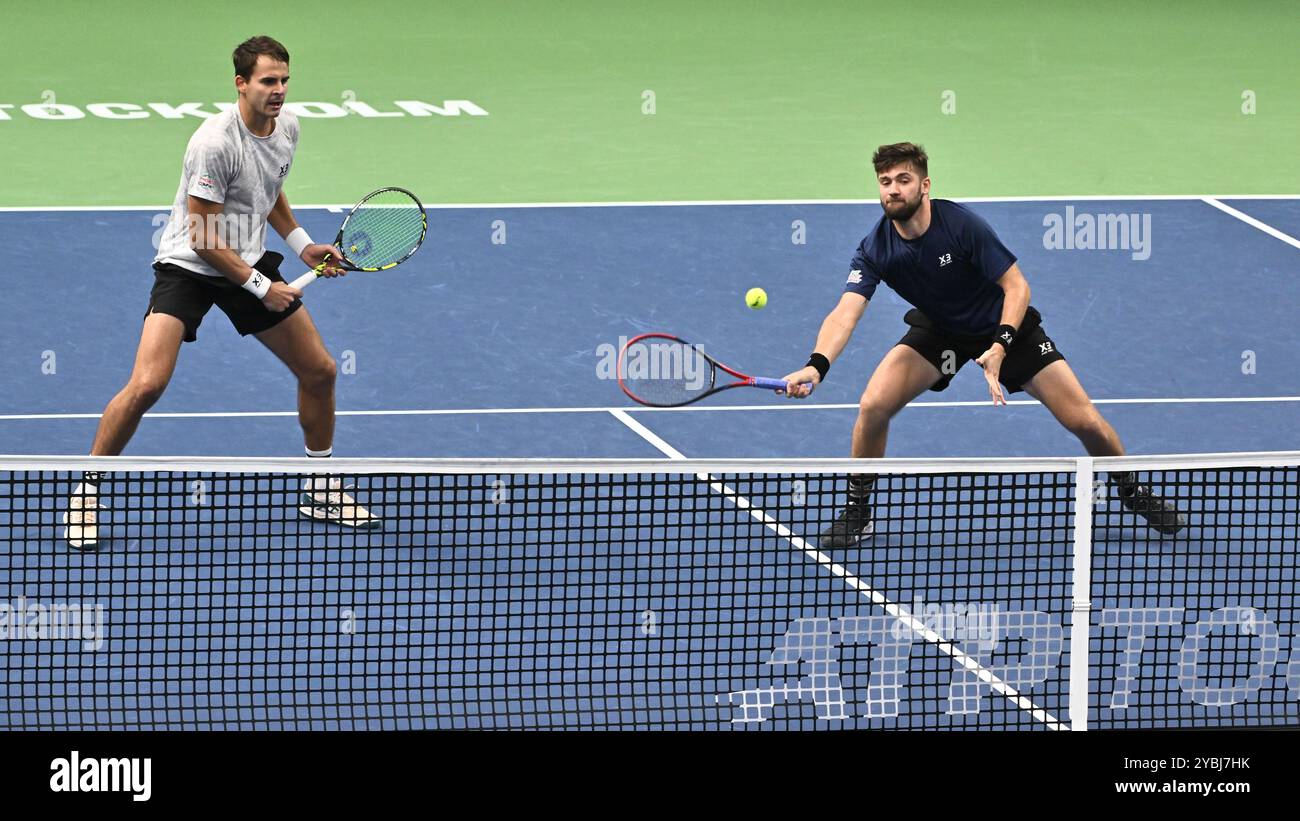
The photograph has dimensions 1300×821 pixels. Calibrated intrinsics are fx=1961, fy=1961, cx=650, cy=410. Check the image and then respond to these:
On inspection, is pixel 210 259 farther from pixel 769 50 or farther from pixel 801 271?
pixel 769 50

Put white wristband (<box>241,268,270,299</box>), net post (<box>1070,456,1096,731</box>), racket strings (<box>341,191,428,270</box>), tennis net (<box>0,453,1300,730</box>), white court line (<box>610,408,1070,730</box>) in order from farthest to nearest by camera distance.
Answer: racket strings (<box>341,191,428,270</box>) → white wristband (<box>241,268,270,299</box>) → white court line (<box>610,408,1070,730</box>) → tennis net (<box>0,453,1300,730</box>) → net post (<box>1070,456,1096,731</box>)

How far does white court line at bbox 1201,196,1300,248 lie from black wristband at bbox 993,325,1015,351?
5.73m

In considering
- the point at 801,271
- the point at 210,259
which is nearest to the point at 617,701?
the point at 210,259

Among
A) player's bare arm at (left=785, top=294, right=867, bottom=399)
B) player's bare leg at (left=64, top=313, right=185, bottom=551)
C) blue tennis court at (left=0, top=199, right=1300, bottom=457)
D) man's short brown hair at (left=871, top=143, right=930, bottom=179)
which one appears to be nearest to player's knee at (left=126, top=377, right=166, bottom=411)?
player's bare leg at (left=64, top=313, right=185, bottom=551)

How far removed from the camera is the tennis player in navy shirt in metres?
8.23

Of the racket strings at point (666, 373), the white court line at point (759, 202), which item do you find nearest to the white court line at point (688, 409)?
the racket strings at point (666, 373)

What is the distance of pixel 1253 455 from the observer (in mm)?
6109

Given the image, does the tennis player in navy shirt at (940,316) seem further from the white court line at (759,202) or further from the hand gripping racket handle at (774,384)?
the white court line at (759,202)

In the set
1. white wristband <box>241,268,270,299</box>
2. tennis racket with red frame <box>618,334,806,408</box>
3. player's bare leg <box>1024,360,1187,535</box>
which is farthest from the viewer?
player's bare leg <box>1024,360,1187,535</box>

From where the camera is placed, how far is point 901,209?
8.22 meters

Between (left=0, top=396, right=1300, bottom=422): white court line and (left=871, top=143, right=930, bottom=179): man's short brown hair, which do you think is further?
Result: (left=0, top=396, right=1300, bottom=422): white court line

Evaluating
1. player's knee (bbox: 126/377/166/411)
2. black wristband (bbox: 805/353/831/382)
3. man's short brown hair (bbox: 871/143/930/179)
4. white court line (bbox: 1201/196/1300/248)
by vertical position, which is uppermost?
white court line (bbox: 1201/196/1300/248)

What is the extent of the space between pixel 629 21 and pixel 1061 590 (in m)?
13.5

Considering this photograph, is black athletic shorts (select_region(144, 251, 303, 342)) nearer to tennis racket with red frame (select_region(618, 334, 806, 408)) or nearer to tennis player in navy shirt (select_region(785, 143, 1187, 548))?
tennis racket with red frame (select_region(618, 334, 806, 408))
